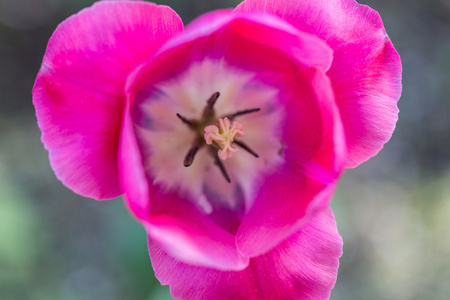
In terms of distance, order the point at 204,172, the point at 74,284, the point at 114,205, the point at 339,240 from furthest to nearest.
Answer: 1. the point at 74,284
2. the point at 114,205
3. the point at 204,172
4. the point at 339,240

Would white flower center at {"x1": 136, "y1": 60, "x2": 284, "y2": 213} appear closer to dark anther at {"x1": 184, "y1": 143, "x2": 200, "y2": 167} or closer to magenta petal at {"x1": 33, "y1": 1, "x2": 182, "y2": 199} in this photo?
dark anther at {"x1": 184, "y1": 143, "x2": 200, "y2": 167}

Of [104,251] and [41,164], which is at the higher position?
[41,164]

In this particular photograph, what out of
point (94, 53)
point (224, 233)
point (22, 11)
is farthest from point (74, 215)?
point (94, 53)

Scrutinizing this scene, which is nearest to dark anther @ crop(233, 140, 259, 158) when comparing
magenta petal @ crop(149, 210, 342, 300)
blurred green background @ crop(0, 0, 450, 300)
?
magenta petal @ crop(149, 210, 342, 300)

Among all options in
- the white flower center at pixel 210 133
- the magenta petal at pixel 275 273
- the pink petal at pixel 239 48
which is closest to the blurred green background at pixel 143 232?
the white flower center at pixel 210 133

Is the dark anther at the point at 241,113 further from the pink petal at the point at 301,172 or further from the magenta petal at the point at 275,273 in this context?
the magenta petal at the point at 275,273

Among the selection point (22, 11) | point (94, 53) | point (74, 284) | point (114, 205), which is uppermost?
point (94, 53)

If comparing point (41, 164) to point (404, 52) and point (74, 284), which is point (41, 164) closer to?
point (74, 284)

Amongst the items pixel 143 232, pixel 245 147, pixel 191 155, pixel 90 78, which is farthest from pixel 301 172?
pixel 143 232
